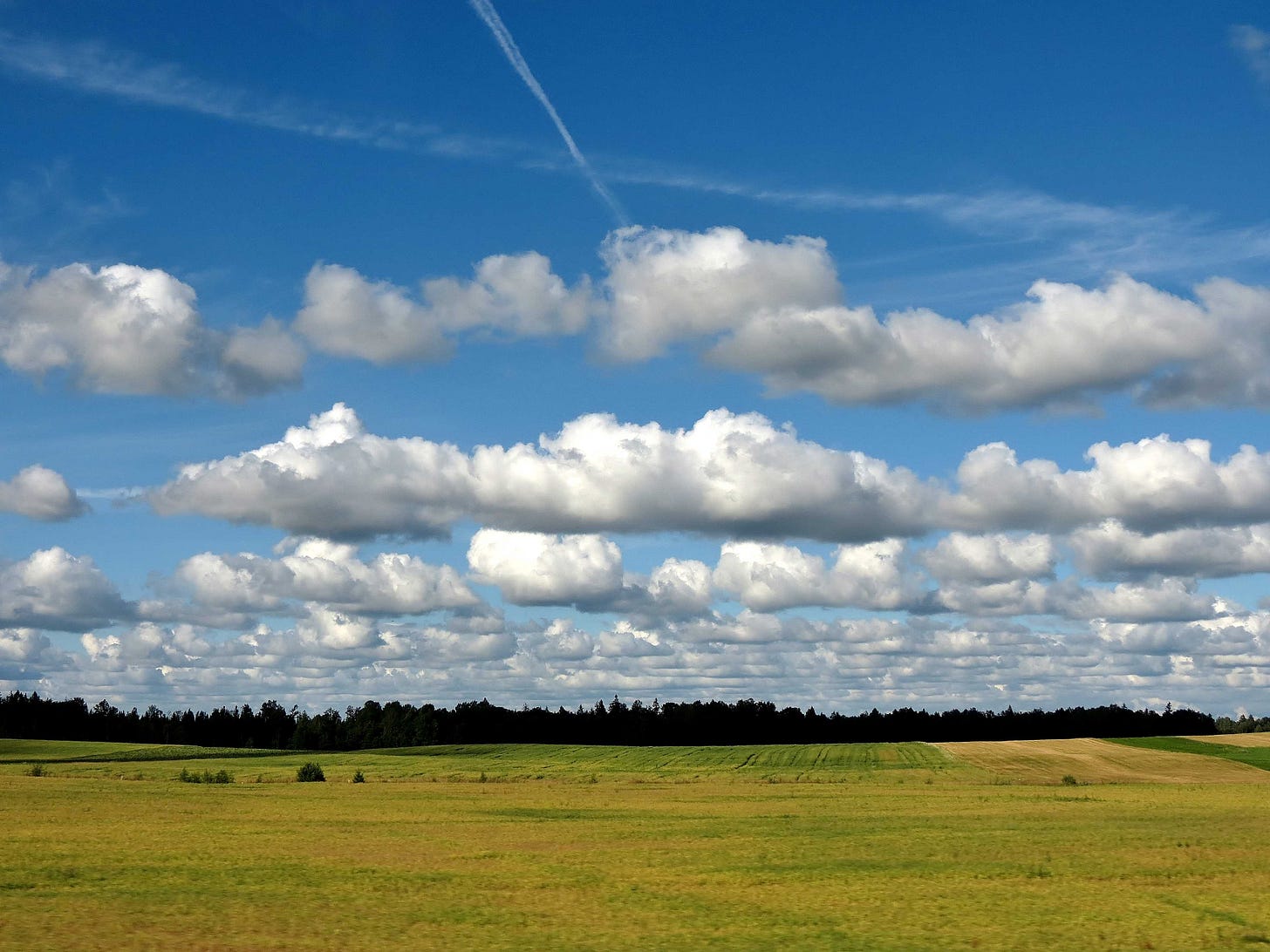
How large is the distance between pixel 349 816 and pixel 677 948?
137 ft

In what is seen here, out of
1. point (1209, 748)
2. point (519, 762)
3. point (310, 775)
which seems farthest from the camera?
point (1209, 748)

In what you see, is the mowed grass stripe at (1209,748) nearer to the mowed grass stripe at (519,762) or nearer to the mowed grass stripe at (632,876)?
the mowed grass stripe at (519,762)

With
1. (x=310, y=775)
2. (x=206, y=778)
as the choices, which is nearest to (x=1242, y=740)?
(x=310, y=775)

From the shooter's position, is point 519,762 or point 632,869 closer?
point 632,869

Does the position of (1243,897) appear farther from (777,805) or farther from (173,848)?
(777,805)

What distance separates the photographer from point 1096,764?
4764 inches

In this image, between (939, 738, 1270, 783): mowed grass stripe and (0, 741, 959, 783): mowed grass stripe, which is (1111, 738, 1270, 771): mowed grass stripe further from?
(0, 741, 959, 783): mowed grass stripe

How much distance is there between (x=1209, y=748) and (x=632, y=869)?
12073 centimetres

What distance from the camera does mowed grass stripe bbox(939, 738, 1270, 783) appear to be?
10781 centimetres

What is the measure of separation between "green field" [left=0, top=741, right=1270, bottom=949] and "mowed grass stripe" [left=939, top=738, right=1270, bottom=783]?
20086mm

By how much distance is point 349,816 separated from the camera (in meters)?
64.8

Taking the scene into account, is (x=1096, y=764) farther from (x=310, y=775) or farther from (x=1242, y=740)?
(x=310, y=775)

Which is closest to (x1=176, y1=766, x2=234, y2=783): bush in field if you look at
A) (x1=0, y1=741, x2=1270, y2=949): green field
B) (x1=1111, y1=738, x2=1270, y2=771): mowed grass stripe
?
(x1=0, y1=741, x2=1270, y2=949): green field

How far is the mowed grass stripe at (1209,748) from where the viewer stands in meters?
129
